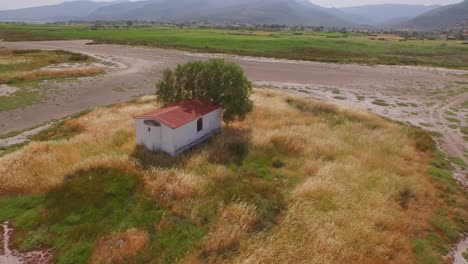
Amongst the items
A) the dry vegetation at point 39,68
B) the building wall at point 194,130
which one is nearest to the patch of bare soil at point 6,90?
the dry vegetation at point 39,68

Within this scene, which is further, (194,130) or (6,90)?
(6,90)

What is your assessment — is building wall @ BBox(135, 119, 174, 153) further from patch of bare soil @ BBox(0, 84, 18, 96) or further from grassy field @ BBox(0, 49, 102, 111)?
patch of bare soil @ BBox(0, 84, 18, 96)

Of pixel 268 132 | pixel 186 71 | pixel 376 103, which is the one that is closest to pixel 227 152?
pixel 268 132

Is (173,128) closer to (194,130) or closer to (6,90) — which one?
(194,130)

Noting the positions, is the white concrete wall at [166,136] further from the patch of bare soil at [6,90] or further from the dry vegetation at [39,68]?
the dry vegetation at [39,68]

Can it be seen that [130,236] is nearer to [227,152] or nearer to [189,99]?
[227,152]

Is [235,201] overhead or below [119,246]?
overhead

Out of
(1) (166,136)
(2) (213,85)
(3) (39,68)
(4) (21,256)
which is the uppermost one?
(2) (213,85)

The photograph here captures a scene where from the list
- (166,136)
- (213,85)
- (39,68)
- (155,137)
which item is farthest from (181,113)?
(39,68)
